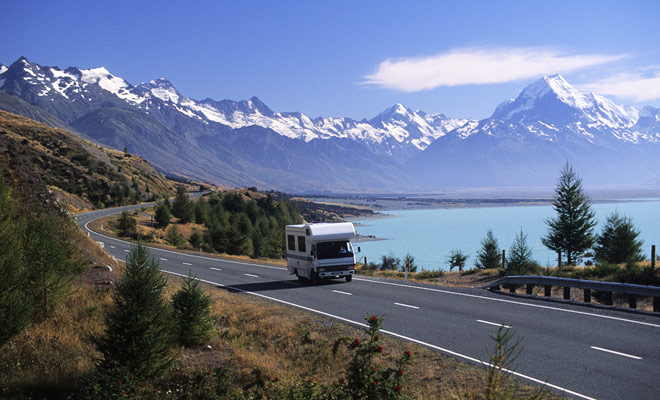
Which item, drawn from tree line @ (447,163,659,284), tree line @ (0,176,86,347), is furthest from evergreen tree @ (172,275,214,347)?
tree line @ (447,163,659,284)

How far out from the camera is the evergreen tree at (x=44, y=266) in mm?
13812

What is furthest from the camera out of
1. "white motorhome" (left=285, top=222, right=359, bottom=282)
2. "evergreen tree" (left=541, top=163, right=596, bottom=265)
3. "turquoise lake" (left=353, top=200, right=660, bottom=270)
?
"turquoise lake" (left=353, top=200, right=660, bottom=270)

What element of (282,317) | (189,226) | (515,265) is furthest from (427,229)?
(282,317)

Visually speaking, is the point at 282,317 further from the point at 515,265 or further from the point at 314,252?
the point at 515,265

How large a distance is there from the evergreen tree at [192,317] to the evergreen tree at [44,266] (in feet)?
11.2

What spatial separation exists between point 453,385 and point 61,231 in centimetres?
1386

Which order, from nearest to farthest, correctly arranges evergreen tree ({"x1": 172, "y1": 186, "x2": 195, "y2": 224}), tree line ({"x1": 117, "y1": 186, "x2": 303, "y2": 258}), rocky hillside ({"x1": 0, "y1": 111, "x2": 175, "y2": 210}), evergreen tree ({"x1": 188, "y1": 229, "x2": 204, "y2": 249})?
tree line ({"x1": 117, "y1": 186, "x2": 303, "y2": 258}) → evergreen tree ({"x1": 188, "y1": 229, "x2": 204, "y2": 249}) → evergreen tree ({"x1": 172, "y1": 186, "x2": 195, "y2": 224}) → rocky hillside ({"x1": 0, "y1": 111, "x2": 175, "y2": 210})

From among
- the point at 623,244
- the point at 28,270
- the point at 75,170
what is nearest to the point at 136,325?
the point at 28,270

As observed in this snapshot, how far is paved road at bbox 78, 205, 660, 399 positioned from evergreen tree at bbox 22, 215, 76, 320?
760cm

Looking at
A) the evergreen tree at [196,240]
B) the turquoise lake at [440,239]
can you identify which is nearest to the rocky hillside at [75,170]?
the evergreen tree at [196,240]

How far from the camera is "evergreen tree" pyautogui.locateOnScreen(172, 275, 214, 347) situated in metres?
13.5

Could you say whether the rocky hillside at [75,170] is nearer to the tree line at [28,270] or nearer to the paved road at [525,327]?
the paved road at [525,327]

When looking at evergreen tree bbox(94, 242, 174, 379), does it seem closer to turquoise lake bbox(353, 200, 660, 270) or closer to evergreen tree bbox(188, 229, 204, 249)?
evergreen tree bbox(188, 229, 204, 249)

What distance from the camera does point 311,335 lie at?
14180 millimetres
